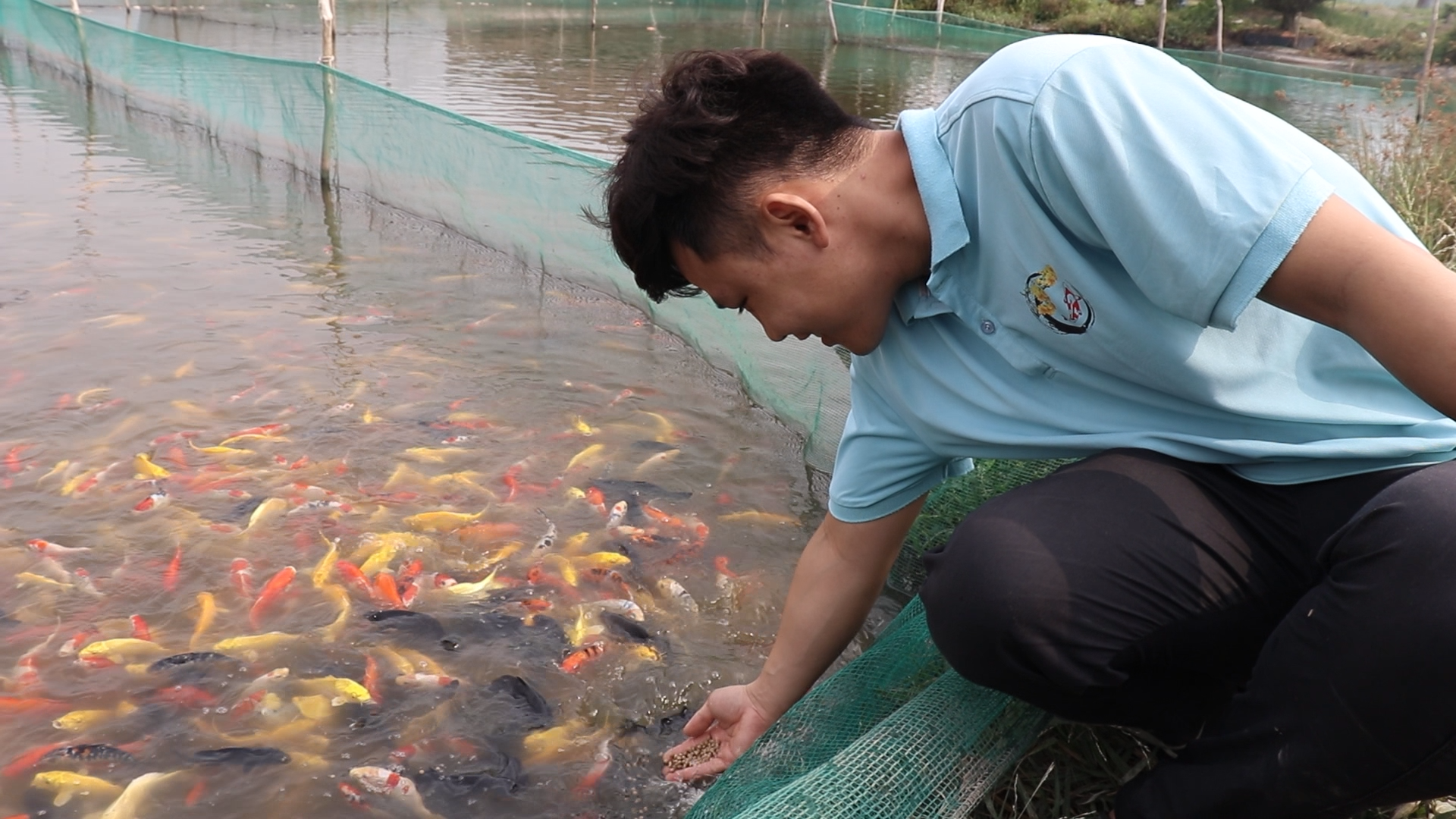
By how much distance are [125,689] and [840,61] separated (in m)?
21.9

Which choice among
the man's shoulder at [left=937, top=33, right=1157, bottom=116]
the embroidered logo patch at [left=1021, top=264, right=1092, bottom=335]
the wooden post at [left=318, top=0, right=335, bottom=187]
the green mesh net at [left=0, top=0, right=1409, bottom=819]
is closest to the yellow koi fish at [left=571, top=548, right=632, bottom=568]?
the green mesh net at [left=0, top=0, right=1409, bottom=819]

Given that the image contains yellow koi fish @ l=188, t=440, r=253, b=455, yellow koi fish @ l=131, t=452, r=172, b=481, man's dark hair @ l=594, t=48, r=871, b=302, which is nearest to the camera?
man's dark hair @ l=594, t=48, r=871, b=302

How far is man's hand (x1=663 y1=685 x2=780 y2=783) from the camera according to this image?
8.38 ft

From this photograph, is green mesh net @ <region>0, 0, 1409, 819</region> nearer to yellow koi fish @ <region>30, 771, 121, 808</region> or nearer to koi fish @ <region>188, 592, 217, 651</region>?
yellow koi fish @ <region>30, 771, 121, 808</region>

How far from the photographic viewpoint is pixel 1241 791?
1.84 metres

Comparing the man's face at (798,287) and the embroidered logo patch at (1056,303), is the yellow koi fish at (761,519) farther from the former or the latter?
the embroidered logo patch at (1056,303)

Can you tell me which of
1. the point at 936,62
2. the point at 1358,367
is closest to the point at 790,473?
the point at 1358,367

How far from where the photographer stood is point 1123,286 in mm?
1957

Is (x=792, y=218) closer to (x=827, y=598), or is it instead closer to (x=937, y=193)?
(x=937, y=193)

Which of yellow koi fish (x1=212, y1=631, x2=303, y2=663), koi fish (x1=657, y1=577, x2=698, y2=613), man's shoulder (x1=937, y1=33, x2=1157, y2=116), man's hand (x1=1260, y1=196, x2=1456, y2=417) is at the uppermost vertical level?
man's shoulder (x1=937, y1=33, x2=1157, y2=116)

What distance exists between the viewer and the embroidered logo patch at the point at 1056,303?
6.52 feet

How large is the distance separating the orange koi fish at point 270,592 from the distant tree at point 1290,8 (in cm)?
3165

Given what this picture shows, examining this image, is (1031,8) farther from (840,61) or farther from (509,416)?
(509,416)

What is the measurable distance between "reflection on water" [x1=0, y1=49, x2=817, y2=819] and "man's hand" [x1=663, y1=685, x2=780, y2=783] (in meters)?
0.29
